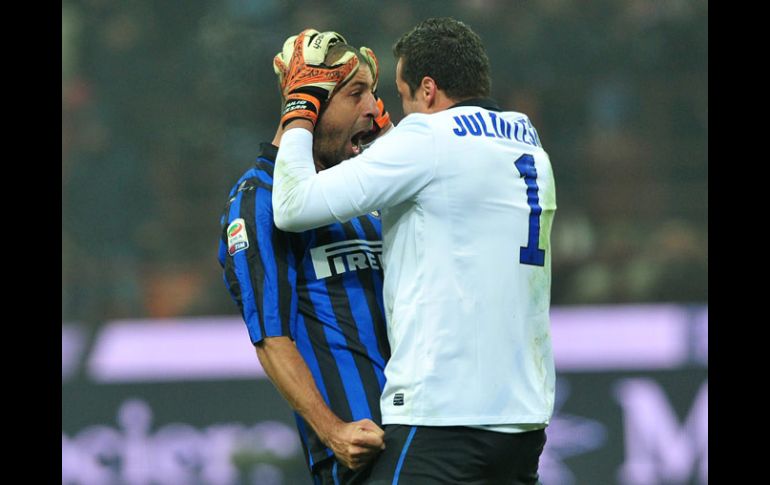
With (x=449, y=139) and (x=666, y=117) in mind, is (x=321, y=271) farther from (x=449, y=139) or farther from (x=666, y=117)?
(x=666, y=117)

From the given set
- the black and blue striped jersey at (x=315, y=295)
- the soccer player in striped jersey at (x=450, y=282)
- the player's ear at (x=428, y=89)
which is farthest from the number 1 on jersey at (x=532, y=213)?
the black and blue striped jersey at (x=315, y=295)

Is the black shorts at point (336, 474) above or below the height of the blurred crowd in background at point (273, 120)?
below

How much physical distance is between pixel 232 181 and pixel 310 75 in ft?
12.5

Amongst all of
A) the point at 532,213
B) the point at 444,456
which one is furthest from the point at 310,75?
the point at 444,456

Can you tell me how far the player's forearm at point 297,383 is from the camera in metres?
2.60

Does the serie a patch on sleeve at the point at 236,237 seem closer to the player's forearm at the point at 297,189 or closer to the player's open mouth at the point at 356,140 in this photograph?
the player's forearm at the point at 297,189

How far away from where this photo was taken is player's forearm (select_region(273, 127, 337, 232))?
2520 millimetres

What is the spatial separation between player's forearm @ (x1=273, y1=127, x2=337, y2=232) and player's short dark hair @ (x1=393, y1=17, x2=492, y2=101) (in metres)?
0.35

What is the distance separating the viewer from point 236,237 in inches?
107

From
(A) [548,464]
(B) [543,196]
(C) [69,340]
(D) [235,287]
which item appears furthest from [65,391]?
A: (B) [543,196]

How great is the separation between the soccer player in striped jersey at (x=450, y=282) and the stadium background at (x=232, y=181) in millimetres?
3413

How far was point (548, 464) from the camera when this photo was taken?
577 centimetres

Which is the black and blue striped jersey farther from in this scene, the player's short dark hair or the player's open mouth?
the player's short dark hair

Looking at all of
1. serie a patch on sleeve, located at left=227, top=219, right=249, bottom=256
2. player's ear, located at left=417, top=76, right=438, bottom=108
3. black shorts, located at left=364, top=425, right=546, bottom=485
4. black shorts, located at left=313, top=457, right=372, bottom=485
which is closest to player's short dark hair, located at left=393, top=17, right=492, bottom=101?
player's ear, located at left=417, top=76, right=438, bottom=108
